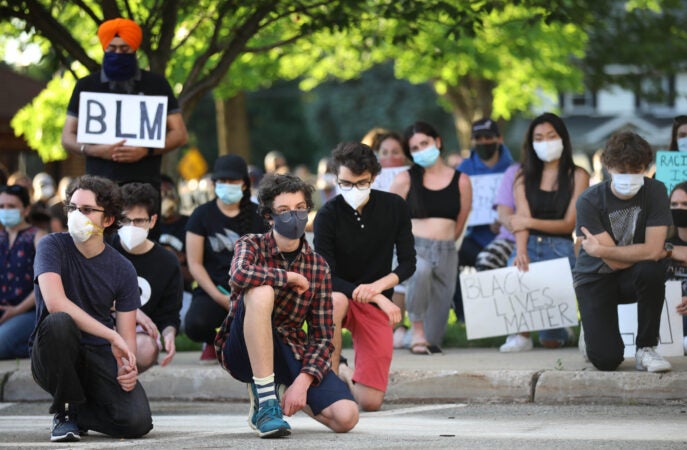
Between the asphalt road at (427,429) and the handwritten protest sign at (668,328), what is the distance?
1.05m

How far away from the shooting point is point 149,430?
8.01 meters

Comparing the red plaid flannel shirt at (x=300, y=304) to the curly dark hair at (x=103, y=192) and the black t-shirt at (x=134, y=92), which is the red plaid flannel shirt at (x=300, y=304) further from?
the black t-shirt at (x=134, y=92)

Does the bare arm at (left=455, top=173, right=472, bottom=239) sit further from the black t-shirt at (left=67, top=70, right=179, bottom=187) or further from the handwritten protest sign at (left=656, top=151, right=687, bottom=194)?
the black t-shirt at (left=67, top=70, right=179, bottom=187)

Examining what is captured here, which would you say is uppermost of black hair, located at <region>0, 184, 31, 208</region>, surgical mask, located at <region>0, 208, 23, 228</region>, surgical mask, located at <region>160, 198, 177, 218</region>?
black hair, located at <region>0, 184, 31, 208</region>

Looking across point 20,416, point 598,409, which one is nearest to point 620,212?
point 598,409

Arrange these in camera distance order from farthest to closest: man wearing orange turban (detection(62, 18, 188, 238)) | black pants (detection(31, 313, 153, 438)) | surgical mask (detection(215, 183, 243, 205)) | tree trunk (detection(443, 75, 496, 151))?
tree trunk (detection(443, 75, 496, 151)) < surgical mask (detection(215, 183, 243, 205)) < man wearing orange turban (detection(62, 18, 188, 238)) < black pants (detection(31, 313, 153, 438))

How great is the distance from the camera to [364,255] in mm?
9227

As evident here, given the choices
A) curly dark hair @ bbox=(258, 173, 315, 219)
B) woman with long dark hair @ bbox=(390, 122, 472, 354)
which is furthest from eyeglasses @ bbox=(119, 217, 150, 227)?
woman with long dark hair @ bbox=(390, 122, 472, 354)

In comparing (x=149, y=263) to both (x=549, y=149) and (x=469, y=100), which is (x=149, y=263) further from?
(x=469, y=100)

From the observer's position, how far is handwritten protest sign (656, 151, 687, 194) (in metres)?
11.0

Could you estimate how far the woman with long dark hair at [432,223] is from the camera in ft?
37.6

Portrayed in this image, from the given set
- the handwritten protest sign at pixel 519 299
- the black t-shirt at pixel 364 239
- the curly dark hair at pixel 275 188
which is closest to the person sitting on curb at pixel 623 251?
the black t-shirt at pixel 364 239

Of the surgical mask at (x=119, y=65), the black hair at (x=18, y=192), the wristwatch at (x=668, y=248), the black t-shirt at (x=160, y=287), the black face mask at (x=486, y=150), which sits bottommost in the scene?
the black t-shirt at (x=160, y=287)

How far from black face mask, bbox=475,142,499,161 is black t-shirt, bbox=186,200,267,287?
3049mm
